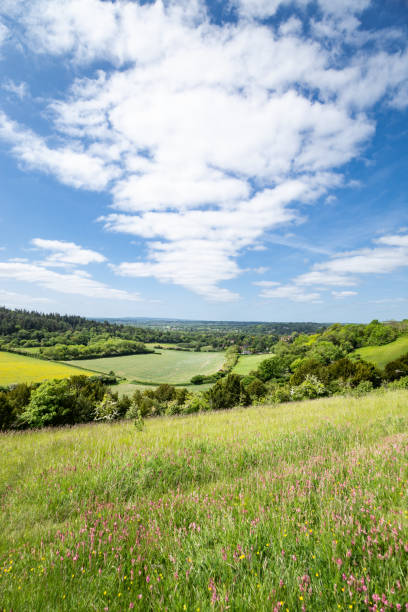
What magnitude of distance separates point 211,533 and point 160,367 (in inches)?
3893

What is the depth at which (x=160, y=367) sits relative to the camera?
320 ft

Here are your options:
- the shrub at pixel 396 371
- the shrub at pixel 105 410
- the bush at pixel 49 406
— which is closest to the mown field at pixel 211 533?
the bush at pixel 49 406

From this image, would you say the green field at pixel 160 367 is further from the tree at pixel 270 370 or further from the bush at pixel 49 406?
the bush at pixel 49 406

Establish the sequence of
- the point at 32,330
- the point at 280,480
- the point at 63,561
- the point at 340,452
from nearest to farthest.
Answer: the point at 63,561 < the point at 280,480 < the point at 340,452 < the point at 32,330

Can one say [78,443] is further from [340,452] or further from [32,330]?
[32,330]

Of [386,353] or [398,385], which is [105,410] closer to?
[398,385]

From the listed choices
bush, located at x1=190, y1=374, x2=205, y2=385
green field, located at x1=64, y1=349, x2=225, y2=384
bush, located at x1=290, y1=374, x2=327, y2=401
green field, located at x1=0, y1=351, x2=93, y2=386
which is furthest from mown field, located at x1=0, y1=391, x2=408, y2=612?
bush, located at x1=190, y1=374, x2=205, y2=385

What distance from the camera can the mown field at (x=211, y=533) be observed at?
1933mm

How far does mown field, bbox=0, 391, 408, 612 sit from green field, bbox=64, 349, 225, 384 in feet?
247

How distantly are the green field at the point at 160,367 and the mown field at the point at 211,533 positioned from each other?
75366 millimetres

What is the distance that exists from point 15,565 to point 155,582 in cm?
144

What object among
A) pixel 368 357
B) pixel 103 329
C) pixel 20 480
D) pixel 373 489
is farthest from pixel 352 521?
pixel 103 329

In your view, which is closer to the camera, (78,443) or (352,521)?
(352,521)

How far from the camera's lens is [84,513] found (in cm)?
328
